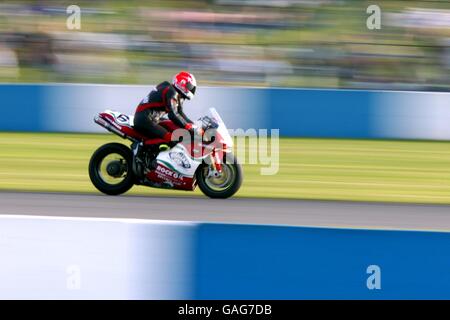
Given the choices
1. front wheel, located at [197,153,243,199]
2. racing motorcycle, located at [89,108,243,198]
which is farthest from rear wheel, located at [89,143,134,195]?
front wheel, located at [197,153,243,199]

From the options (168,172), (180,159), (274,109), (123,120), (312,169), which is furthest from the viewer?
(274,109)

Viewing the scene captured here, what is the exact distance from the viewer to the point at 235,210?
383 inches

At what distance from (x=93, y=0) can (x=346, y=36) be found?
4879 mm

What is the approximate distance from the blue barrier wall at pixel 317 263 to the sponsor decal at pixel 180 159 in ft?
13.2

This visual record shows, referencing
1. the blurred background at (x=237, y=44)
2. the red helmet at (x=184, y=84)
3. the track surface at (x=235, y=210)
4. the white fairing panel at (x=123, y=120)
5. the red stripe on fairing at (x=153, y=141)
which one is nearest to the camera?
the track surface at (x=235, y=210)

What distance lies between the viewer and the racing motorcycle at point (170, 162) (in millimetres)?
10109

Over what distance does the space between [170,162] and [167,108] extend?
58 cm

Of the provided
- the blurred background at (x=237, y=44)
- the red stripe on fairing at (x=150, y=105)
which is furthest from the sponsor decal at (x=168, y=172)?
the blurred background at (x=237, y=44)

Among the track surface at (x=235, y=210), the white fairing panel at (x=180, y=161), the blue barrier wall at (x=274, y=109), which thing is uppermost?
the blue barrier wall at (x=274, y=109)

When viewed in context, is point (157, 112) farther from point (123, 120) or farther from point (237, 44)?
point (237, 44)

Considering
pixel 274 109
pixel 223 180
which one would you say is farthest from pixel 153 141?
pixel 274 109

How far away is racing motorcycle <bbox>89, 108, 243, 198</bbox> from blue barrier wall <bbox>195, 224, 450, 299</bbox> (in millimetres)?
3867

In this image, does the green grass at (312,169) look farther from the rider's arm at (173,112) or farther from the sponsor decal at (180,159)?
the rider's arm at (173,112)

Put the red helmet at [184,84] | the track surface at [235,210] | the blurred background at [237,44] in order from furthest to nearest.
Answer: the blurred background at [237,44], the red helmet at [184,84], the track surface at [235,210]
